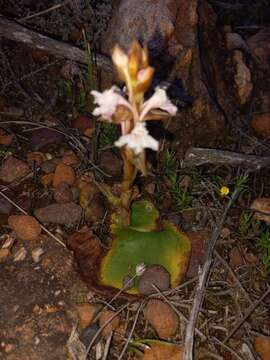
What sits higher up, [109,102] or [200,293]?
[109,102]

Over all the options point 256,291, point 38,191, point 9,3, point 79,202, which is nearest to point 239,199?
point 256,291

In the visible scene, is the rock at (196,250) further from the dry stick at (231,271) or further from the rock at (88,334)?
the rock at (88,334)

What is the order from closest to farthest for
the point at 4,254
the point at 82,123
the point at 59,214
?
the point at 4,254 < the point at 59,214 < the point at 82,123

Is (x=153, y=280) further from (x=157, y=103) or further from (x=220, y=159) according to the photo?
(x=157, y=103)

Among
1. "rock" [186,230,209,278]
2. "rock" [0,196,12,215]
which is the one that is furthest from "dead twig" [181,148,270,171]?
"rock" [0,196,12,215]

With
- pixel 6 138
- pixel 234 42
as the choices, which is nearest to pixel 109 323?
pixel 6 138

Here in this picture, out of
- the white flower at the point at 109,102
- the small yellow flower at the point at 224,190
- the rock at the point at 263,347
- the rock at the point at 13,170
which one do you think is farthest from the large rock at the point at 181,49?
the rock at the point at 263,347
